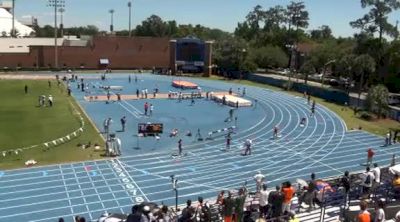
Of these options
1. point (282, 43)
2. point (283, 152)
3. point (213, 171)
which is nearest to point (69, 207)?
point (213, 171)

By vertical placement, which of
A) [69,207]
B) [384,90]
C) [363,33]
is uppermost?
[363,33]

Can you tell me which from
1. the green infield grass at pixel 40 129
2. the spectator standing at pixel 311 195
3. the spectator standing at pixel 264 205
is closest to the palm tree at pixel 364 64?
the green infield grass at pixel 40 129

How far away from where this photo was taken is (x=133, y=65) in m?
88.5

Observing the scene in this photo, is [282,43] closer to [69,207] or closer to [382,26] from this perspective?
[382,26]

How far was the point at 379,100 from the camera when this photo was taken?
46.4m

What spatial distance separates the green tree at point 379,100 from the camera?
4630 cm

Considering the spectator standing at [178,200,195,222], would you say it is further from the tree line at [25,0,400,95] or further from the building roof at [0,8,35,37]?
the building roof at [0,8,35,37]

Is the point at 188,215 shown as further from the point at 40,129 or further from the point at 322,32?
the point at 322,32

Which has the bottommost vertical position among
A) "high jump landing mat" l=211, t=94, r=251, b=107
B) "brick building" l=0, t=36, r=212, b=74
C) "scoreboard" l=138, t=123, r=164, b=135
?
"scoreboard" l=138, t=123, r=164, b=135

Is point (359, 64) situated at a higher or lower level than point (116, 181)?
higher

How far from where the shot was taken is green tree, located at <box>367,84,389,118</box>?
1823 inches

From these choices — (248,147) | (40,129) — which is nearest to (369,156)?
(248,147)

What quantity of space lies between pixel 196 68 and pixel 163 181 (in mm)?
58395

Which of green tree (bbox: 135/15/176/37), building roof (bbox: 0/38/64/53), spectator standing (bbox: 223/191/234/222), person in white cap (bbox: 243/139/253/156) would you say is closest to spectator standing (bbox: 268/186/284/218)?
spectator standing (bbox: 223/191/234/222)
